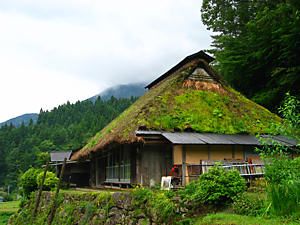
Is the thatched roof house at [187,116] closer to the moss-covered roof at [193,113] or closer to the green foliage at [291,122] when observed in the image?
the moss-covered roof at [193,113]

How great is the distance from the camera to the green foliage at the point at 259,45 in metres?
19.4

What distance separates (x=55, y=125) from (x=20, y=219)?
84900 mm

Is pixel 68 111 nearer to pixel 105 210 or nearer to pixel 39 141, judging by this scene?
pixel 39 141

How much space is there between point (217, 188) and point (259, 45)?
1484 centimetres

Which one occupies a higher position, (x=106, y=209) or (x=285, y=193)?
(x=285, y=193)

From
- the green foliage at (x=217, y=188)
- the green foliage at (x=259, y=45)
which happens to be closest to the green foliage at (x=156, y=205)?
the green foliage at (x=217, y=188)

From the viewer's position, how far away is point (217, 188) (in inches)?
355

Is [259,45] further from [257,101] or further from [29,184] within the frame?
[29,184]

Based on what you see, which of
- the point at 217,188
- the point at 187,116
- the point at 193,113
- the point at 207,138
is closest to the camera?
the point at 217,188

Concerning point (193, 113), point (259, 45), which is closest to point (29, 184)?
point (193, 113)

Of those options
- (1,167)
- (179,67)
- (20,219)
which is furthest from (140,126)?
(1,167)

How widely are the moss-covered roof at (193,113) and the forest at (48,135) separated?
52130mm

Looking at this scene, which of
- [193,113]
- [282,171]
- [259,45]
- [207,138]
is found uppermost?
[259,45]

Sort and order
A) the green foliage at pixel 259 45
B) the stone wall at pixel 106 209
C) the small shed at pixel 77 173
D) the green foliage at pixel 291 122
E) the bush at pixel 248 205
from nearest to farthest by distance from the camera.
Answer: the bush at pixel 248 205 → the green foliage at pixel 291 122 → the stone wall at pixel 106 209 → the green foliage at pixel 259 45 → the small shed at pixel 77 173
